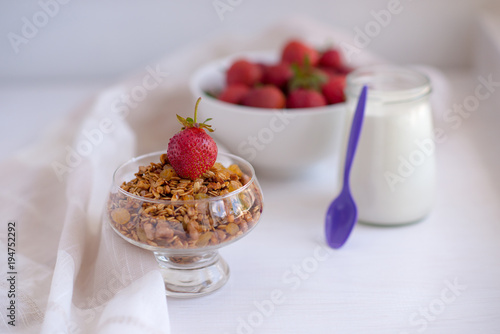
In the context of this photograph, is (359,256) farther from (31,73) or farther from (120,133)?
(31,73)

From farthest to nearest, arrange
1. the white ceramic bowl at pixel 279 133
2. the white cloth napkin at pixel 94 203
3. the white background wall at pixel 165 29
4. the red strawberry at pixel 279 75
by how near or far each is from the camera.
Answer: the white background wall at pixel 165 29 < the red strawberry at pixel 279 75 < the white ceramic bowl at pixel 279 133 < the white cloth napkin at pixel 94 203

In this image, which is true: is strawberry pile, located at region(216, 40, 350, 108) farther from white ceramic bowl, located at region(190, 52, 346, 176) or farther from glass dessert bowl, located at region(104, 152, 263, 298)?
glass dessert bowl, located at region(104, 152, 263, 298)

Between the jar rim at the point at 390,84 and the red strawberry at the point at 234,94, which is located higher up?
the red strawberry at the point at 234,94

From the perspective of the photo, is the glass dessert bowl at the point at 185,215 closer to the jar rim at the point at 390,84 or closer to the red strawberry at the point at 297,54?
the jar rim at the point at 390,84

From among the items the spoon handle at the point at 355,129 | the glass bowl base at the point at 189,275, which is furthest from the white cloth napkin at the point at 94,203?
the spoon handle at the point at 355,129

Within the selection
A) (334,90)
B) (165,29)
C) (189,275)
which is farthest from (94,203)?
(165,29)

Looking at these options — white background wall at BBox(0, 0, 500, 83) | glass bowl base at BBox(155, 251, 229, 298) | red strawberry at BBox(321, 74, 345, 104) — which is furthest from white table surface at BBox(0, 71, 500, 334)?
white background wall at BBox(0, 0, 500, 83)

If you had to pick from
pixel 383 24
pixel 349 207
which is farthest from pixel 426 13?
pixel 349 207
